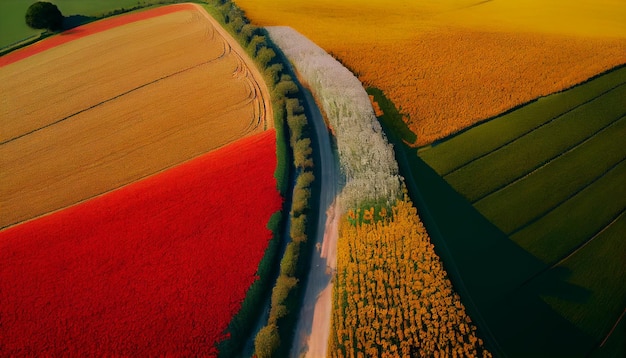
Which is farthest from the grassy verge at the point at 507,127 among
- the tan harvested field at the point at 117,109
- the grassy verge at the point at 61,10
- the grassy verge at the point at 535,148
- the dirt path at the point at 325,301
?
the grassy verge at the point at 61,10

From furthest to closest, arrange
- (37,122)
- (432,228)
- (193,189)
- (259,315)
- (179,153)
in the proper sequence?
(37,122)
(179,153)
(193,189)
(432,228)
(259,315)

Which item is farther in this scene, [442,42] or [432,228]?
[442,42]

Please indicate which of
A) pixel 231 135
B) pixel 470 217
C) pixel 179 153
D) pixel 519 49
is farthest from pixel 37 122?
pixel 519 49

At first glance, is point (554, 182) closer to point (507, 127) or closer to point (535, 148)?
point (535, 148)

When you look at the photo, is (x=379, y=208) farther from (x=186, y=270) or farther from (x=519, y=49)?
(x=519, y=49)

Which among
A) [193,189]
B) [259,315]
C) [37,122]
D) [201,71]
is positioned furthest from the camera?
[201,71]

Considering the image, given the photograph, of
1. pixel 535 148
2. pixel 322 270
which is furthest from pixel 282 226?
pixel 535 148

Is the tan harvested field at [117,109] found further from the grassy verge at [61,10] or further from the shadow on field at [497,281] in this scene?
the shadow on field at [497,281]
